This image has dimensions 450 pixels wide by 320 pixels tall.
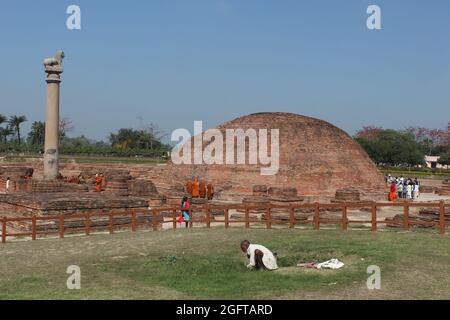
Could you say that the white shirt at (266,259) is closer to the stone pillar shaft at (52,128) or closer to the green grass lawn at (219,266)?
the green grass lawn at (219,266)

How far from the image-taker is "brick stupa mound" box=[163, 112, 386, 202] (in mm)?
29969

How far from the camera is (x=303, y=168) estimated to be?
30.2 meters

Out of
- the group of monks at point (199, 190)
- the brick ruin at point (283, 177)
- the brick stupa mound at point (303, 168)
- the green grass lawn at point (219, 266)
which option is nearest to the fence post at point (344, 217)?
the green grass lawn at point (219, 266)

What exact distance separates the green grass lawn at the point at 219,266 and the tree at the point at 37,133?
3059 inches

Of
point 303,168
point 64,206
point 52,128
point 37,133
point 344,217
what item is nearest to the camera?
point 344,217

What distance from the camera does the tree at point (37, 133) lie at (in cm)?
8731

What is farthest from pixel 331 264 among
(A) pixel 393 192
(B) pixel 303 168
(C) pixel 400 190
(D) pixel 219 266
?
(C) pixel 400 190

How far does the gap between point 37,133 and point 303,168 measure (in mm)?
68268

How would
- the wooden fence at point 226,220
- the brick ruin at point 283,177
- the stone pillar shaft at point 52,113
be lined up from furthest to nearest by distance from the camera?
the brick ruin at point 283,177 < the stone pillar shaft at point 52,113 < the wooden fence at point 226,220

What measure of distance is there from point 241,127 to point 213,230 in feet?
60.2

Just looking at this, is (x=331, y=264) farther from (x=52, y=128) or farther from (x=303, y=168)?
(x=303, y=168)

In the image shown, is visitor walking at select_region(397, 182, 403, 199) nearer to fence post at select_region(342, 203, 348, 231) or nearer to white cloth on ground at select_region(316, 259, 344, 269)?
fence post at select_region(342, 203, 348, 231)

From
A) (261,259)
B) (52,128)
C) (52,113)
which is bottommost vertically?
(261,259)
